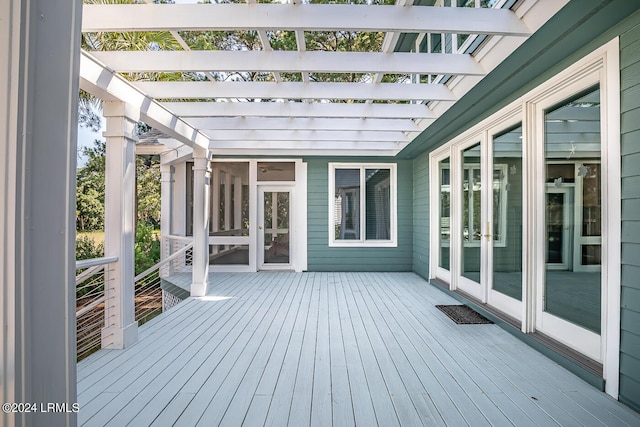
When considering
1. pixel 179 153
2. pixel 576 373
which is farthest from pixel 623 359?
pixel 179 153

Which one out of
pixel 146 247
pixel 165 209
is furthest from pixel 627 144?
pixel 146 247

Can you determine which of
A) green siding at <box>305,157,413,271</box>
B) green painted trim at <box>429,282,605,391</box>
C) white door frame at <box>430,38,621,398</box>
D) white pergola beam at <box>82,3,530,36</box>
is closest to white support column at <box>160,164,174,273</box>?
green siding at <box>305,157,413,271</box>

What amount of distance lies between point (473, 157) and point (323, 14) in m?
3.10

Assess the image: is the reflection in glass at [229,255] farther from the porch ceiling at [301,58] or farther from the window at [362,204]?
the porch ceiling at [301,58]

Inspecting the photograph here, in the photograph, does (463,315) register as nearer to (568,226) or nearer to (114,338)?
(568,226)

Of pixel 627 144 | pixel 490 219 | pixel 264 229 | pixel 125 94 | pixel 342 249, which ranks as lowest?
pixel 342 249

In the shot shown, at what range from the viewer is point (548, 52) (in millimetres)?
2703

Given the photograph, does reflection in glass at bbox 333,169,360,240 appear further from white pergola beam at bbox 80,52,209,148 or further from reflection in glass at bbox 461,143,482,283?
white pergola beam at bbox 80,52,209,148

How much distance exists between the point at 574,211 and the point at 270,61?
9.14 ft

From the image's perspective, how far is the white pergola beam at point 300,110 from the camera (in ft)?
13.9

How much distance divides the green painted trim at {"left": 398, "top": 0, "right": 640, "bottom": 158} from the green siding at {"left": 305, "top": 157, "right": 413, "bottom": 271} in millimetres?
3081

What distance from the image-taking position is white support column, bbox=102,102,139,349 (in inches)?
125

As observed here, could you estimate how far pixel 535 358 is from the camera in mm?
2936

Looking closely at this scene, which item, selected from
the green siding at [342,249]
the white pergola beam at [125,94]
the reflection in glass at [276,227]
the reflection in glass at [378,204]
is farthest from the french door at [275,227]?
the white pergola beam at [125,94]
